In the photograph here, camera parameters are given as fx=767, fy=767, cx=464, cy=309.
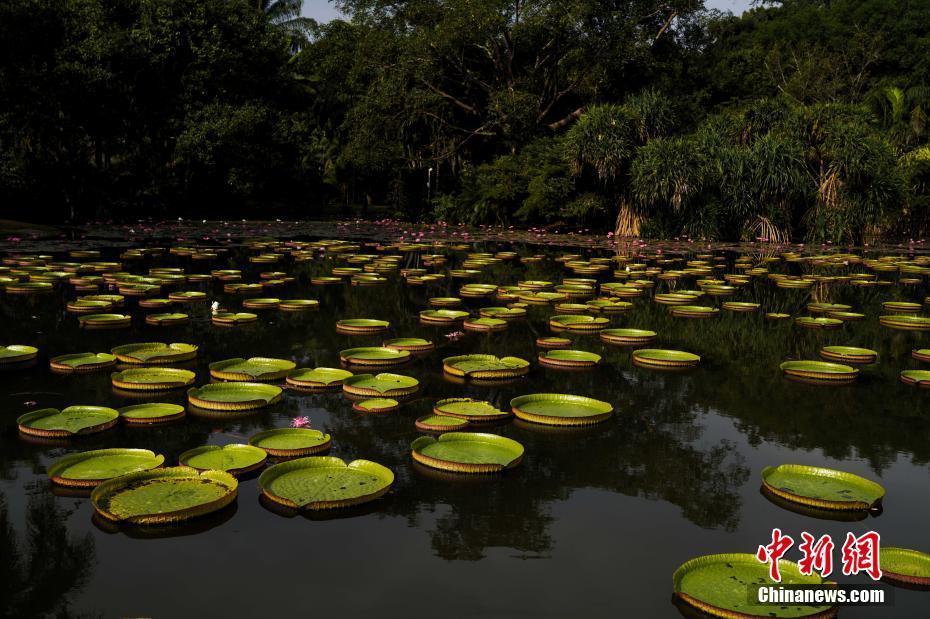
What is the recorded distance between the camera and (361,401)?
6.10 metres

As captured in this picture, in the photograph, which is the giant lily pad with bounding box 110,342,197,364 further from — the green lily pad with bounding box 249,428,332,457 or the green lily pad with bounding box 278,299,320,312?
the green lily pad with bounding box 278,299,320,312

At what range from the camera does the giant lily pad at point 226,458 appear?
4582 mm

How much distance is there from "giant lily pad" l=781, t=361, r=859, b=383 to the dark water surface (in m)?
0.12

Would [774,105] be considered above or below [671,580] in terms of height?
above

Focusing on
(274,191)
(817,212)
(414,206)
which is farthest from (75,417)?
(274,191)

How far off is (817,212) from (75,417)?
22.2 metres

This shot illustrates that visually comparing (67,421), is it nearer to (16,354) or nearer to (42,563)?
(42,563)

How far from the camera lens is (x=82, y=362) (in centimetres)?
699

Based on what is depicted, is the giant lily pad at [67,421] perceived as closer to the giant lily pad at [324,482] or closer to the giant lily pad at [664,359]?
the giant lily pad at [324,482]

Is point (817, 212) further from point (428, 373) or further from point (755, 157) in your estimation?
point (428, 373)

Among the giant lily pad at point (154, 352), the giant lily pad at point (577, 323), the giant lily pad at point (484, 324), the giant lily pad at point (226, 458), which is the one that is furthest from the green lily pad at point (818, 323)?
the giant lily pad at point (226, 458)

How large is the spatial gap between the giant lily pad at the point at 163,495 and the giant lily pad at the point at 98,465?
5.6 inches

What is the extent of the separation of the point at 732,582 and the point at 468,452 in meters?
1.98

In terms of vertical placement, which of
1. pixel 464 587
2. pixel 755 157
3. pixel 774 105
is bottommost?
pixel 464 587
